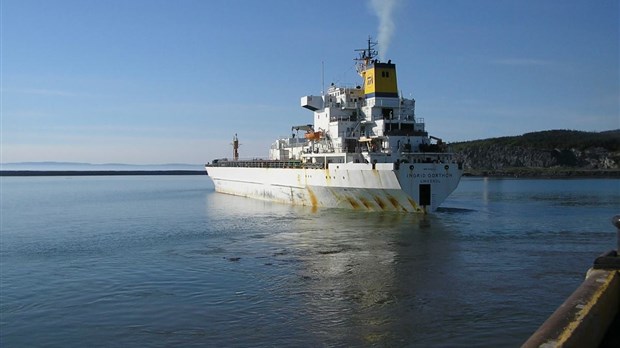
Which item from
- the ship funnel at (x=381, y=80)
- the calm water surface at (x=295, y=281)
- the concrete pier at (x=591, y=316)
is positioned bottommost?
the calm water surface at (x=295, y=281)

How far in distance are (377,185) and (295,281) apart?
14.7 m

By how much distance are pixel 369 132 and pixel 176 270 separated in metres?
19.7

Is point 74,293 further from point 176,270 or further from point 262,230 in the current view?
point 262,230

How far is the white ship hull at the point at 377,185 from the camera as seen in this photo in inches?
1107

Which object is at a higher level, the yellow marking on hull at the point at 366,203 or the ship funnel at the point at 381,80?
the ship funnel at the point at 381,80

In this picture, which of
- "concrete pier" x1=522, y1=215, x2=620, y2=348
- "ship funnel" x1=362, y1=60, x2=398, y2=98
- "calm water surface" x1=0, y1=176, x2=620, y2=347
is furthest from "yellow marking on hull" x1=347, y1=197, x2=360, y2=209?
"concrete pier" x1=522, y1=215, x2=620, y2=348

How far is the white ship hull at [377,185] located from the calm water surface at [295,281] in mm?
1256

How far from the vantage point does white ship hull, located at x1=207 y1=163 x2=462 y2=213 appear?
28.1m

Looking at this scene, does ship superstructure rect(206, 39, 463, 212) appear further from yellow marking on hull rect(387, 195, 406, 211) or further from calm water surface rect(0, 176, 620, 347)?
calm water surface rect(0, 176, 620, 347)

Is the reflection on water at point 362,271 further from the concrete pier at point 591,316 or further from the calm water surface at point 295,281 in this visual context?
the concrete pier at point 591,316

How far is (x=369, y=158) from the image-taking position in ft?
101

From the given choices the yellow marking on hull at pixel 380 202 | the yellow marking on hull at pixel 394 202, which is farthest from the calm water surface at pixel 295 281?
the yellow marking on hull at pixel 380 202

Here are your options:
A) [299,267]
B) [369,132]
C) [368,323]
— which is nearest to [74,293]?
[299,267]

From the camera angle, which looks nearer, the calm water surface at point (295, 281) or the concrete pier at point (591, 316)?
the concrete pier at point (591, 316)
